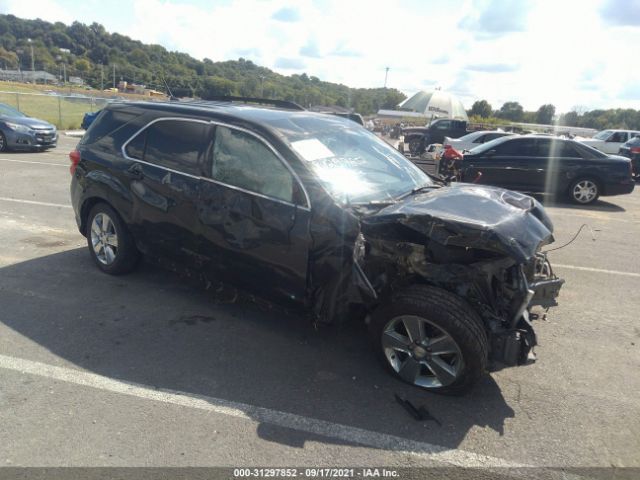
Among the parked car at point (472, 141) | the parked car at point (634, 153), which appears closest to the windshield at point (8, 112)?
the parked car at point (472, 141)

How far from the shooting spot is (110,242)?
16.6 ft

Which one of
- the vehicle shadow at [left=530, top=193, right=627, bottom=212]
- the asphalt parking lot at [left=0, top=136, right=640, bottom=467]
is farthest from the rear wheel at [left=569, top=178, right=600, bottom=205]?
the asphalt parking lot at [left=0, top=136, right=640, bottom=467]

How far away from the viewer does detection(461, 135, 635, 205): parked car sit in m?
10.7

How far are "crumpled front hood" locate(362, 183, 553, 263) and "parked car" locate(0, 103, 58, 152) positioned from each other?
14056 mm

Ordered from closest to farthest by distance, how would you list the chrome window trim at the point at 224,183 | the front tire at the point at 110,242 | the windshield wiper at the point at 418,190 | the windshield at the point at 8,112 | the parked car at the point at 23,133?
the chrome window trim at the point at 224,183 < the windshield wiper at the point at 418,190 < the front tire at the point at 110,242 < the parked car at the point at 23,133 < the windshield at the point at 8,112

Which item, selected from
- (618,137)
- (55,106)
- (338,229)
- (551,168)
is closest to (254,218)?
(338,229)

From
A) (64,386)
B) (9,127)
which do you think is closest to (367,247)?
(64,386)

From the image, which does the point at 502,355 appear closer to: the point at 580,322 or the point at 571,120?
the point at 580,322

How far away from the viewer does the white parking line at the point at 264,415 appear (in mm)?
2805

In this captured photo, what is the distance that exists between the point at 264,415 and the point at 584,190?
33.1 ft

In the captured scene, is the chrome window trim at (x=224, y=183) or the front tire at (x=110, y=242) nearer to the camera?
the chrome window trim at (x=224, y=183)

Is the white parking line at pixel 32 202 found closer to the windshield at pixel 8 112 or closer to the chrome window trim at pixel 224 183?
the chrome window trim at pixel 224 183

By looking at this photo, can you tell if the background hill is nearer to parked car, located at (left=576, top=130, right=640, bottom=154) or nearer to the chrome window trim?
parked car, located at (left=576, top=130, right=640, bottom=154)

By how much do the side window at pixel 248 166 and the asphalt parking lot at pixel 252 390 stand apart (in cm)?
120
